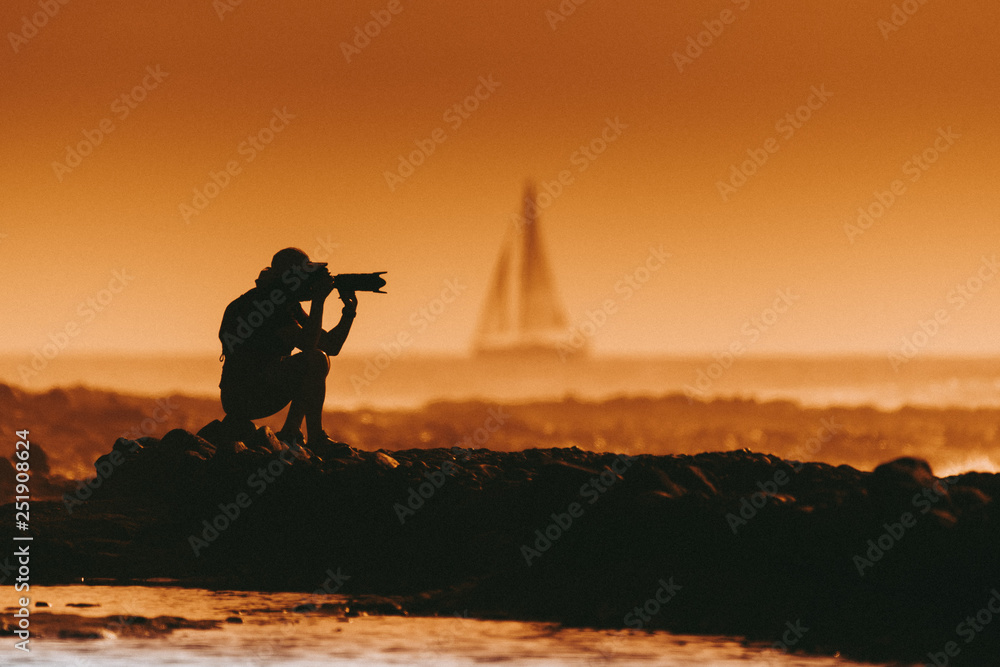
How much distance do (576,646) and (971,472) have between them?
4317 millimetres

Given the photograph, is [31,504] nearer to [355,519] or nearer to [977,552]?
[355,519]

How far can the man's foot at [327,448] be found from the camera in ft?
38.2

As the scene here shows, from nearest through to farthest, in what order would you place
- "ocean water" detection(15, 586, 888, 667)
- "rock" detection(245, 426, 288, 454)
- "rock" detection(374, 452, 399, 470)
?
1. "ocean water" detection(15, 586, 888, 667)
2. "rock" detection(374, 452, 399, 470)
3. "rock" detection(245, 426, 288, 454)

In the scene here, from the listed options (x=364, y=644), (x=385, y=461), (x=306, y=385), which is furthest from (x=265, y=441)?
(x=364, y=644)

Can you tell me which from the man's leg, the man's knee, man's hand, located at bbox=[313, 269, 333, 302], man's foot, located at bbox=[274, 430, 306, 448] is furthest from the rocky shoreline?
man's hand, located at bbox=[313, 269, 333, 302]

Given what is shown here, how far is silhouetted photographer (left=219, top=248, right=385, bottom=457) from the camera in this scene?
37.3 feet

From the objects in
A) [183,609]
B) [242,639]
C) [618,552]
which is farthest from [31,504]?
[618,552]

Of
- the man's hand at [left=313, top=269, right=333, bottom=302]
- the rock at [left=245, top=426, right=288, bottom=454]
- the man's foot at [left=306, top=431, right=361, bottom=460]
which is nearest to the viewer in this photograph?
the man's hand at [left=313, top=269, right=333, bottom=302]

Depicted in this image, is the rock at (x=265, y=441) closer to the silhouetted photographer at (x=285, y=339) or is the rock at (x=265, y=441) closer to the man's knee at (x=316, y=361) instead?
the silhouetted photographer at (x=285, y=339)

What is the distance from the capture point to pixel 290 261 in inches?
451

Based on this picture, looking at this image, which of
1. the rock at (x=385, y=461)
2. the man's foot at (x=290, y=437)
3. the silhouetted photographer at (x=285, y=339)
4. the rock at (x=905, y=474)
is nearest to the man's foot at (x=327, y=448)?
the silhouetted photographer at (x=285, y=339)

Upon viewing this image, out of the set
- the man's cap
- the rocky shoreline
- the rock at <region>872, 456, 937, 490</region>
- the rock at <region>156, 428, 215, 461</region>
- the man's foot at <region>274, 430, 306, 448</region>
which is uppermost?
the man's cap

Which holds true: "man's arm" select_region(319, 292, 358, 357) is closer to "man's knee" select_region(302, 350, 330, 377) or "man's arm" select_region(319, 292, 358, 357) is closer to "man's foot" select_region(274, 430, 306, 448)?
"man's knee" select_region(302, 350, 330, 377)

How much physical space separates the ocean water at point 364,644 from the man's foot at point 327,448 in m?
3.47
